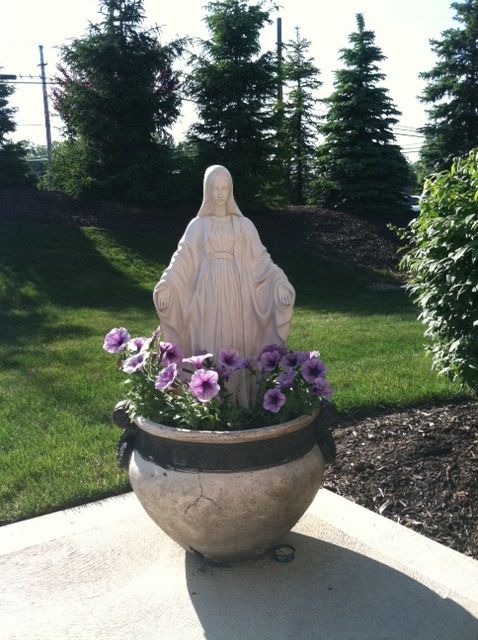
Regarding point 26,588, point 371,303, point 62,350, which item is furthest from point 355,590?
point 371,303

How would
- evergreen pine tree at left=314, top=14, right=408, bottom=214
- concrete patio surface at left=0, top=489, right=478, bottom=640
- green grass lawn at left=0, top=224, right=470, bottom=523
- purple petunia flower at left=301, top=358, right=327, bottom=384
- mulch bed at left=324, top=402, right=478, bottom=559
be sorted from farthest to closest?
Result: evergreen pine tree at left=314, top=14, right=408, bottom=214 → green grass lawn at left=0, top=224, right=470, bottom=523 → mulch bed at left=324, top=402, right=478, bottom=559 → purple petunia flower at left=301, top=358, right=327, bottom=384 → concrete patio surface at left=0, top=489, right=478, bottom=640

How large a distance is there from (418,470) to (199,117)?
1480cm

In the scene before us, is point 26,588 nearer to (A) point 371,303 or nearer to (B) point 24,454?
(B) point 24,454

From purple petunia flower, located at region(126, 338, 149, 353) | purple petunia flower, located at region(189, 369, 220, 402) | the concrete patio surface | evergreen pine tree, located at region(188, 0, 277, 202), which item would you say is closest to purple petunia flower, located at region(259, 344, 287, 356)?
purple petunia flower, located at region(189, 369, 220, 402)

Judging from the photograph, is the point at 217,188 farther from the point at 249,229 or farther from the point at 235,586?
the point at 235,586

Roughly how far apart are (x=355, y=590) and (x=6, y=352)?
6296mm

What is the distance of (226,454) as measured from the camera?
344 cm

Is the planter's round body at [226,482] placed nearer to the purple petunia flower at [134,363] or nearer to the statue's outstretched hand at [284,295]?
the purple petunia flower at [134,363]

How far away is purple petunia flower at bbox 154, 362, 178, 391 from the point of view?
3.51 metres

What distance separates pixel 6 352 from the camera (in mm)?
8781

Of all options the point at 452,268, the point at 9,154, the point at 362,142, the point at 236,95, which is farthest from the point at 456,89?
the point at 452,268

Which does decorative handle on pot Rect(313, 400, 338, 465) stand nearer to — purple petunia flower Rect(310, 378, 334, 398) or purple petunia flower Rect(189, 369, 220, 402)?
purple petunia flower Rect(310, 378, 334, 398)

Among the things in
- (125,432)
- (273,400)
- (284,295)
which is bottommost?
(125,432)

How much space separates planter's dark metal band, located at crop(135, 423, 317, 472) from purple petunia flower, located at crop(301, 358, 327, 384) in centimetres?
28
